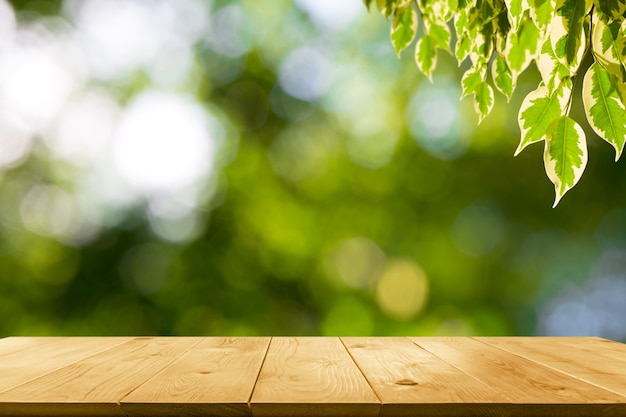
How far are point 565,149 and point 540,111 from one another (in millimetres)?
59

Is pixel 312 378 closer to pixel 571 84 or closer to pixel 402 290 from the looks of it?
pixel 571 84

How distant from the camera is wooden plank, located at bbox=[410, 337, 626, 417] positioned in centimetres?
82

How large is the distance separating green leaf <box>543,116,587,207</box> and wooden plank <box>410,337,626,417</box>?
0.26 m

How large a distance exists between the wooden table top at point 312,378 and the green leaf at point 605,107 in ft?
1.10

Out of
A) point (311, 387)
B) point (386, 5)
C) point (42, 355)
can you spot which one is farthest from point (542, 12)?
point (42, 355)

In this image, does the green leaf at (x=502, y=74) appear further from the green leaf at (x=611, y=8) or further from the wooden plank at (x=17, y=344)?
the wooden plank at (x=17, y=344)

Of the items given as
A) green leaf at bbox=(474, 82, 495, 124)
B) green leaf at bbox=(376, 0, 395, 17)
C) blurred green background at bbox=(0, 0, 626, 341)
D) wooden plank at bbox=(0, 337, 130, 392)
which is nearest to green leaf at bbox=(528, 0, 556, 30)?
green leaf at bbox=(474, 82, 495, 124)

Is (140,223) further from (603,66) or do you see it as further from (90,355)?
(603,66)

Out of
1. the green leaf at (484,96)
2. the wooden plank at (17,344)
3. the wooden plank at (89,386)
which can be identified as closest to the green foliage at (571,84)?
the green leaf at (484,96)

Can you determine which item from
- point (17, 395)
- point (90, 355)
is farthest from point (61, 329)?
point (17, 395)

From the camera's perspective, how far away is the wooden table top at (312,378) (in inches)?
32.1

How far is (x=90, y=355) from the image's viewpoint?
120 cm

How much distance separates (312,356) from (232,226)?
8.72 ft

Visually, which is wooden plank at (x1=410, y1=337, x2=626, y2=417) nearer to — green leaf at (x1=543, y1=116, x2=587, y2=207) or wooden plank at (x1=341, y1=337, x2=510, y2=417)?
wooden plank at (x1=341, y1=337, x2=510, y2=417)
